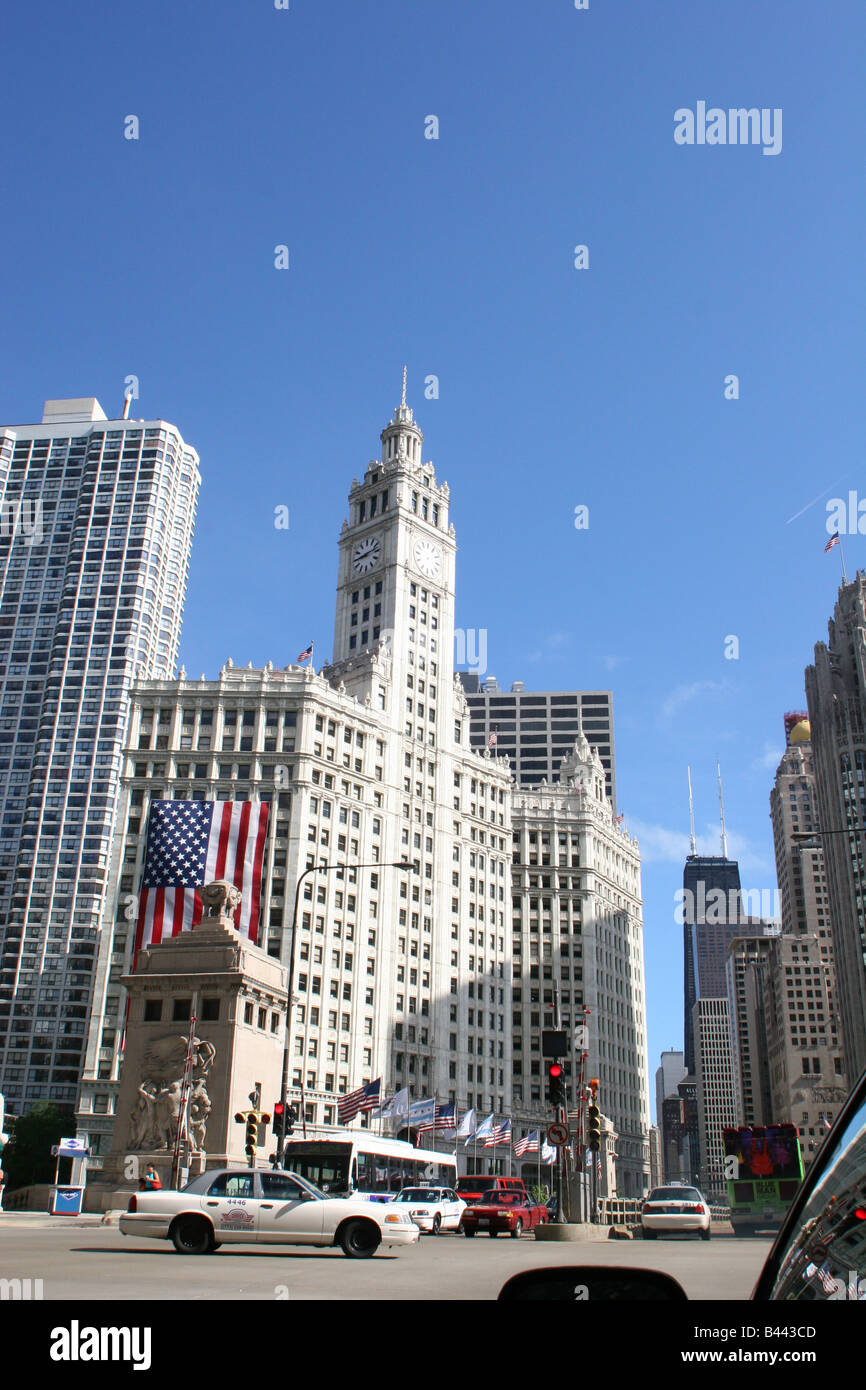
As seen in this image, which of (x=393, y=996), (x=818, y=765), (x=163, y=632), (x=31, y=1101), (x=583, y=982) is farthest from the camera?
(x=818, y=765)

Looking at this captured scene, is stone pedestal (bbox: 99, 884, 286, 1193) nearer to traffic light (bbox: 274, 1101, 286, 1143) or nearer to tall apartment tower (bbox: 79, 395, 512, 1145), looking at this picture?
traffic light (bbox: 274, 1101, 286, 1143)

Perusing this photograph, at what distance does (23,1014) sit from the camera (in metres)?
146

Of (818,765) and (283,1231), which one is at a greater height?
(818,765)

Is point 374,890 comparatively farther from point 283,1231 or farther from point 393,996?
point 283,1231

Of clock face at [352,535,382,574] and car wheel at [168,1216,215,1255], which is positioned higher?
clock face at [352,535,382,574]

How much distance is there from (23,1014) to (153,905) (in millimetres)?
98736

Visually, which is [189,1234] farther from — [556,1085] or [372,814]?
[372,814]

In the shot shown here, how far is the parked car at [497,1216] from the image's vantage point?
1441 inches

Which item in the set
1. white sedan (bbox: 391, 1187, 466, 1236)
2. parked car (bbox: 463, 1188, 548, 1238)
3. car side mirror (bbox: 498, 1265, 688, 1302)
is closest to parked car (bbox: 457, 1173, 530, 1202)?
parked car (bbox: 463, 1188, 548, 1238)

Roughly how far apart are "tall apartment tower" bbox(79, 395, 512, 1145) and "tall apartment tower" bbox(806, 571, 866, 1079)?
6256 centimetres

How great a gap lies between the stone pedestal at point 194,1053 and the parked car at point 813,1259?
39.6m

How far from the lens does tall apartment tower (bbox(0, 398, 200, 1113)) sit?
147 m
